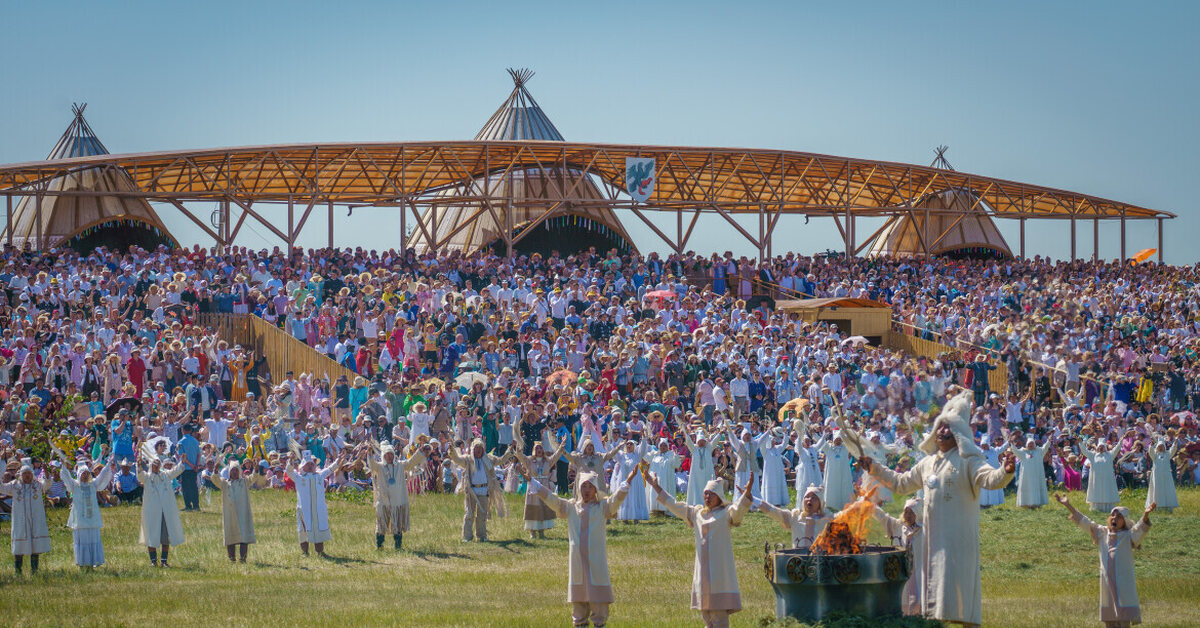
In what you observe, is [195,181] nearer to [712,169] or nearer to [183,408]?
[712,169]

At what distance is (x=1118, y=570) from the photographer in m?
12.6

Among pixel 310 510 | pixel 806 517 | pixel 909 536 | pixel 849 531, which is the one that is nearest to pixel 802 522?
pixel 806 517

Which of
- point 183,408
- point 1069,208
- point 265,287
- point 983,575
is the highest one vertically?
point 1069,208

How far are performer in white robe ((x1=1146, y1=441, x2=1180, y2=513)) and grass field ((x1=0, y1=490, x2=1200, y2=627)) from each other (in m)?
0.39

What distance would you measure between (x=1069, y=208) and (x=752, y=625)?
37.2 metres

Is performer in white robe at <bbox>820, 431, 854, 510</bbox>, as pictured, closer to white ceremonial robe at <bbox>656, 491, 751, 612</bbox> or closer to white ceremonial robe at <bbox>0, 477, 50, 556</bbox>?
white ceremonial robe at <bbox>656, 491, 751, 612</bbox>

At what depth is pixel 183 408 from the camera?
22.2m

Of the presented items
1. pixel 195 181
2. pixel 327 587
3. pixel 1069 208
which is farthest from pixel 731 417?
pixel 1069 208

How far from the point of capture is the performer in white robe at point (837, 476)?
21.5 meters

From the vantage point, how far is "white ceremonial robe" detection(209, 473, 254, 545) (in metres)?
16.7

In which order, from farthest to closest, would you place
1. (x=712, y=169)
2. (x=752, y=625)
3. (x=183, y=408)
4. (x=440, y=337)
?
1. (x=712, y=169)
2. (x=440, y=337)
3. (x=183, y=408)
4. (x=752, y=625)

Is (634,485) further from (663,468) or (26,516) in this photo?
(26,516)

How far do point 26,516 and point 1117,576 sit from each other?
11473 millimetres

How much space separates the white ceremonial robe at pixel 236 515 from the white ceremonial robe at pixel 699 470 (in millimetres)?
6971
